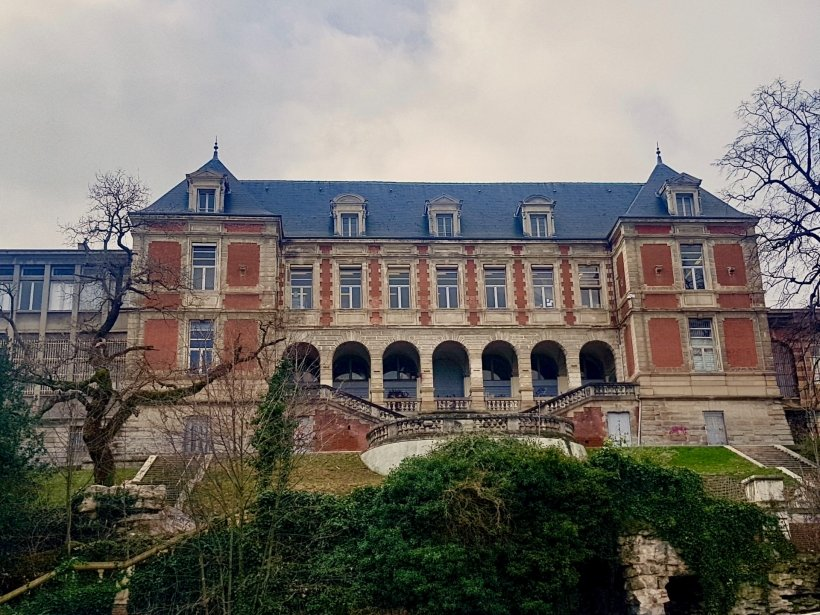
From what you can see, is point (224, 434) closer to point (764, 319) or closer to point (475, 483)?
point (475, 483)

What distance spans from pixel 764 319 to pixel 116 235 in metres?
23.4

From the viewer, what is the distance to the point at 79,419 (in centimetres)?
3025

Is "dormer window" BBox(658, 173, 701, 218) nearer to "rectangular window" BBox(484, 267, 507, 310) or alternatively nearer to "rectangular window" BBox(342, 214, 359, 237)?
"rectangular window" BBox(484, 267, 507, 310)

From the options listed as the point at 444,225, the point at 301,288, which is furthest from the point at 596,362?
the point at 301,288

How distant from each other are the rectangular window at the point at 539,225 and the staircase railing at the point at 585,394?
7773 mm

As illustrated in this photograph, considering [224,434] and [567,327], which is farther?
[567,327]

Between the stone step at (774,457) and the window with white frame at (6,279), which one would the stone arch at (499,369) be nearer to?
the stone step at (774,457)

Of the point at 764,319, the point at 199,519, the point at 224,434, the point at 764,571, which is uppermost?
the point at 764,319

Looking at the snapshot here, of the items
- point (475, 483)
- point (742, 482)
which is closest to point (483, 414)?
point (475, 483)

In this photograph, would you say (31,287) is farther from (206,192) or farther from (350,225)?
(350,225)

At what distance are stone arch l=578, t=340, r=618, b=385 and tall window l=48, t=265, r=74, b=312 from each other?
20822mm

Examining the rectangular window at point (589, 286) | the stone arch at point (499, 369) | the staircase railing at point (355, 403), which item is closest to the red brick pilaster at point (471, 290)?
the stone arch at point (499, 369)

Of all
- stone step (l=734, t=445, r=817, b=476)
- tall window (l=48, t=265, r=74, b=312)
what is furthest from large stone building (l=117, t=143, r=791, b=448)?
tall window (l=48, t=265, r=74, b=312)

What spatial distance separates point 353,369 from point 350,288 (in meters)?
3.30
